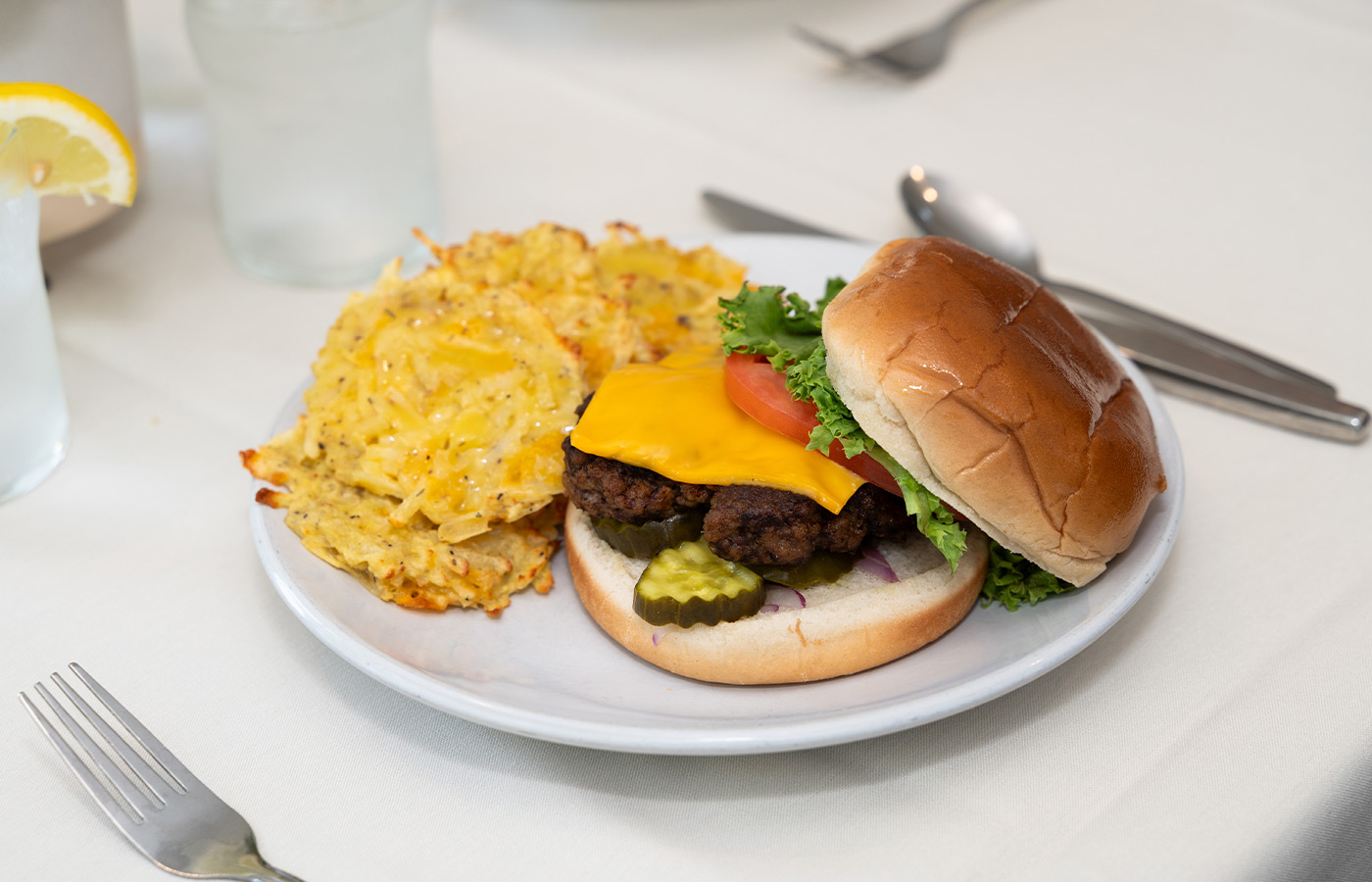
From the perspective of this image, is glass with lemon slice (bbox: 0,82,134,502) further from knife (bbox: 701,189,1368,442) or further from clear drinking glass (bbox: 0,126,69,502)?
knife (bbox: 701,189,1368,442)

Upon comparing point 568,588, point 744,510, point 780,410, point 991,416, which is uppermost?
point 991,416

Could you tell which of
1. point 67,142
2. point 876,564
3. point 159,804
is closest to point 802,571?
point 876,564

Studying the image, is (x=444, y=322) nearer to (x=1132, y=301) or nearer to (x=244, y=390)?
(x=244, y=390)

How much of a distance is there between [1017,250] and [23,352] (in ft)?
8.45

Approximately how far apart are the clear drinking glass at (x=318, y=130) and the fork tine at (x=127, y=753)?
5.41ft

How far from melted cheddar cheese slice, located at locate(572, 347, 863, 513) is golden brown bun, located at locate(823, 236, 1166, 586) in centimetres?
15

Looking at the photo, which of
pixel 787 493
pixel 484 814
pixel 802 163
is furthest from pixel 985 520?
pixel 802 163

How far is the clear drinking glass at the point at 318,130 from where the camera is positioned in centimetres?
296

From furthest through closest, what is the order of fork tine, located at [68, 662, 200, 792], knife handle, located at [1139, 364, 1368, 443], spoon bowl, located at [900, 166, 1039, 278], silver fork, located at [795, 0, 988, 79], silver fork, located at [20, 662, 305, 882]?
1. silver fork, located at [795, 0, 988, 79]
2. spoon bowl, located at [900, 166, 1039, 278]
3. knife handle, located at [1139, 364, 1368, 443]
4. fork tine, located at [68, 662, 200, 792]
5. silver fork, located at [20, 662, 305, 882]

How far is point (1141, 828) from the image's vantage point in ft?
6.27

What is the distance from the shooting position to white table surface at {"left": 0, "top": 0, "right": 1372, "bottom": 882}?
1.92 meters

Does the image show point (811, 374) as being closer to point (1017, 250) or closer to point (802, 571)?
point (802, 571)

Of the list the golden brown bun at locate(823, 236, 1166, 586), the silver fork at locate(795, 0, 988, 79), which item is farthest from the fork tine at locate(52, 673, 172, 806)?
the silver fork at locate(795, 0, 988, 79)

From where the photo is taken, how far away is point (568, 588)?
2408 millimetres
